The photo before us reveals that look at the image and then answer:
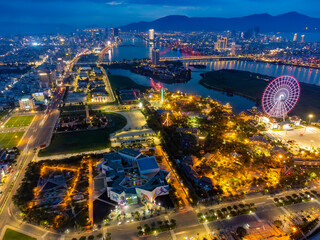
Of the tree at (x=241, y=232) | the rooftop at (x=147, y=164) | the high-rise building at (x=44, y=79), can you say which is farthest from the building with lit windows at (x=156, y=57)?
the tree at (x=241, y=232)

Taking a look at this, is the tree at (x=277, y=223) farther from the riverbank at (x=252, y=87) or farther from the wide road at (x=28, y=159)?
the riverbank at (x=252, y=87)

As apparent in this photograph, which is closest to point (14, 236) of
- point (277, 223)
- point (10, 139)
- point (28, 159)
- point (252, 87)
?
point (28, 159)

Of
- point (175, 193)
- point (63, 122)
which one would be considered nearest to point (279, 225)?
point (175, 193)

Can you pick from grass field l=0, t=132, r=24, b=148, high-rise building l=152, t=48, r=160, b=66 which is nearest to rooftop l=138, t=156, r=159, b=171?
grass field l=0, t=132, r=24, b=148

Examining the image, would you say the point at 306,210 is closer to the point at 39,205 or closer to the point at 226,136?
the point at 226,136

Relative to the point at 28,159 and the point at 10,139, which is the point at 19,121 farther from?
the point at 28,159
